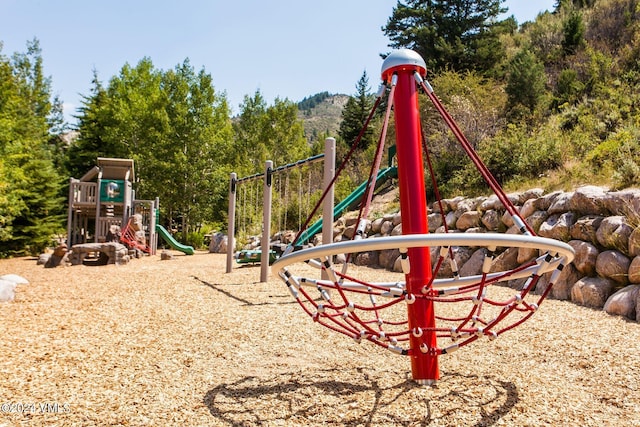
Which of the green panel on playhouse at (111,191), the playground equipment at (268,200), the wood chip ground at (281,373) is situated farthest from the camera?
the green panel on playhouse at (111,191)

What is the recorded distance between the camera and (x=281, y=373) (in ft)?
8.95

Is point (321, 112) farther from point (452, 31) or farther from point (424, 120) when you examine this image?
point (424, 120)

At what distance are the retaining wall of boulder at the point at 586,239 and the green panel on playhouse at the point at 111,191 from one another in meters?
9.92

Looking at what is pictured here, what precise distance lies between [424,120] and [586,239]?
8.54 m

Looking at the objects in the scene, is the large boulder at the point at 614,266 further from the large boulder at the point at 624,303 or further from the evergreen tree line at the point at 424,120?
the evergreen tree line at the point at 424,120

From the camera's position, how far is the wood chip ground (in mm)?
2150

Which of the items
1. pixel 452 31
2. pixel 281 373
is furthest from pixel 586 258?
pixel 452 31

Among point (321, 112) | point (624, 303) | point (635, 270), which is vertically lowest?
point (624, 303)

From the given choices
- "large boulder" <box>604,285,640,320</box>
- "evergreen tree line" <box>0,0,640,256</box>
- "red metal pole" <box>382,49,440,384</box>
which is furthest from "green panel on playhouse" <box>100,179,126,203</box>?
"large boulder" <box>604,285,640,320</box>

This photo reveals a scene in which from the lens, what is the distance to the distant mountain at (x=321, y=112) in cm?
8494

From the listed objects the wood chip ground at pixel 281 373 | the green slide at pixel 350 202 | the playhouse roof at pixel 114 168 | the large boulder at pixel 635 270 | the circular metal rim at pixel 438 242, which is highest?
the playhouse roof at pixel 114 168

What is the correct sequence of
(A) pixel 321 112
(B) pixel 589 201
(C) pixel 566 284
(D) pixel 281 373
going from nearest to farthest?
(D) pixel 281 373 → (C) pixel 566 284 → (B) pixel 589 201 → (A) pixel 321 112

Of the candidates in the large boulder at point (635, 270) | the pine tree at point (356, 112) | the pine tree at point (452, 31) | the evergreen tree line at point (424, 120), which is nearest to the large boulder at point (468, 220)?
the evergreen tree line at point (424, 120)

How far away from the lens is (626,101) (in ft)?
31.0
